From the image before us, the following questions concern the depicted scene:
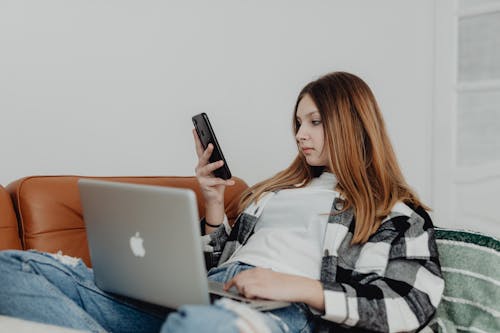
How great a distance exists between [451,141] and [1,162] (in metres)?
1.93

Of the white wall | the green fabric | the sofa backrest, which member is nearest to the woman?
the green fabric

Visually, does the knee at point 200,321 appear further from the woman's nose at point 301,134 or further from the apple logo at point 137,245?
the woman's nose at point 301,134

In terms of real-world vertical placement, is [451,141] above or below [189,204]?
below

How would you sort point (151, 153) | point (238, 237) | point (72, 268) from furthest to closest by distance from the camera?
1. point (151, 153)
2. point (238, 237)
3. point (72, 268)

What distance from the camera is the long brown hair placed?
1552mm

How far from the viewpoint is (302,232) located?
1544mm

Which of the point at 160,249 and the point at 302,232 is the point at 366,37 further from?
the point at 160,249

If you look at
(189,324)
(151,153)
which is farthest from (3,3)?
(189,324)

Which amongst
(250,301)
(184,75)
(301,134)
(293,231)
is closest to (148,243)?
(250,301)

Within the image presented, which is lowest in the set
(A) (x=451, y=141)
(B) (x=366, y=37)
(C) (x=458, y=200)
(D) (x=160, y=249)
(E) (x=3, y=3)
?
(C) (x=458, y=200)

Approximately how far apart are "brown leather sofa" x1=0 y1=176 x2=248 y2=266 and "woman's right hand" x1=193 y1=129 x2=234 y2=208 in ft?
1.11

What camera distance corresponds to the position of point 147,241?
1.11 meters

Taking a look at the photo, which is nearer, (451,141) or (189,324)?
(189,324)

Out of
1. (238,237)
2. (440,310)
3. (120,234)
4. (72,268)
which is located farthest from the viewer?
(238,237)
